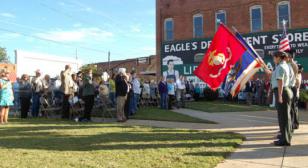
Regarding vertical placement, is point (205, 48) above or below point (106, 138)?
above

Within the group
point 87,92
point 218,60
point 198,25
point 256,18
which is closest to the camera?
point 218,60

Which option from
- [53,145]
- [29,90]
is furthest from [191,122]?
[29,90]

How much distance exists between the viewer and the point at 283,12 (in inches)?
1093

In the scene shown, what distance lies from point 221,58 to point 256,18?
21.2m

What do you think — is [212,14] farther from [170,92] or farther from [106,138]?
[106,138]

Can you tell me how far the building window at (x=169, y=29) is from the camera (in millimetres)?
32500

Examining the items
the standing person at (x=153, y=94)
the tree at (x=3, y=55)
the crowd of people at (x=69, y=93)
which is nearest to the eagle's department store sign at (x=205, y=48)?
the standing person at (x=153, y=94)

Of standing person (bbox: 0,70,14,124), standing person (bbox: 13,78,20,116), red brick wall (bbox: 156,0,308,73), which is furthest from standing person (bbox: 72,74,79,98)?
red brick wall (bbox: 156,0,308,73)

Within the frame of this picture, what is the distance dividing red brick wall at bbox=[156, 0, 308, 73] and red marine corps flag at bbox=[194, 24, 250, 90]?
19.9 m

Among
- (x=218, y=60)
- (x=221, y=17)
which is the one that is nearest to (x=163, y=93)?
(x=218, y=60)

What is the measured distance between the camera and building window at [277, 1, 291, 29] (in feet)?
90.4

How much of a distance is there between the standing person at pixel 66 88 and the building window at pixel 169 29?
19.9 m

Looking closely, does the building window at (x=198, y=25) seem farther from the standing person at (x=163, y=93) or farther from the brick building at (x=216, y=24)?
the standing person at (x=163, y=93)

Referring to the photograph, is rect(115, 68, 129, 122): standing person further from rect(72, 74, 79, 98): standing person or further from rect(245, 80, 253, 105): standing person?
rect(245, 80, 253, 105): standing person
